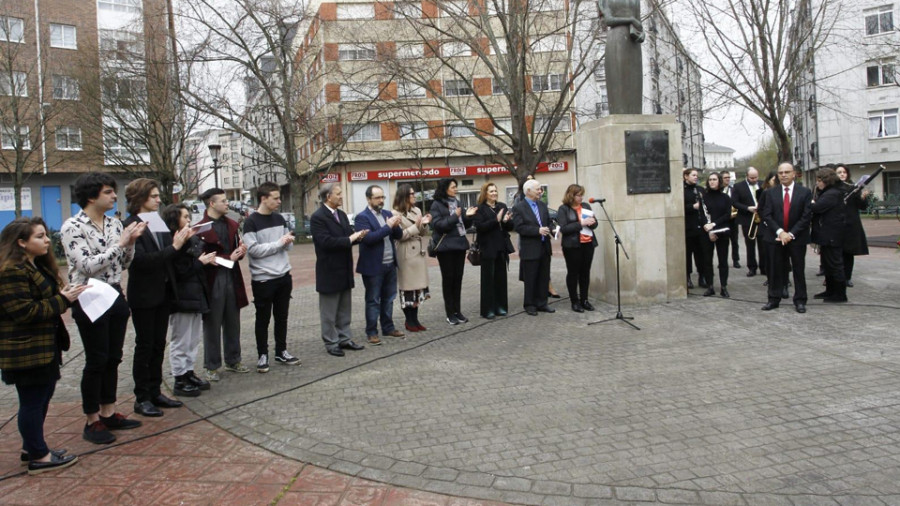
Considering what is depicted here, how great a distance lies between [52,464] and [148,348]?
1236 mm

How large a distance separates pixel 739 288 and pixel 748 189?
195 cm

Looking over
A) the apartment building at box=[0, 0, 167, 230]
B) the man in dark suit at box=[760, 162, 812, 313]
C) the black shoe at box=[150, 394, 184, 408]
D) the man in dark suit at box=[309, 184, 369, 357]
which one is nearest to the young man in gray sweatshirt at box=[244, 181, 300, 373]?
the man in dark suit at box=[309, 184, 369, 357]

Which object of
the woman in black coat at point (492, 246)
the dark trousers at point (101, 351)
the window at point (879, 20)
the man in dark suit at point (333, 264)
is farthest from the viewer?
the window at point (879, 20)

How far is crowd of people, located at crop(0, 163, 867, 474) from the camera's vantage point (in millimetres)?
4188

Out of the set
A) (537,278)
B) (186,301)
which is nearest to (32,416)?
(186,301)

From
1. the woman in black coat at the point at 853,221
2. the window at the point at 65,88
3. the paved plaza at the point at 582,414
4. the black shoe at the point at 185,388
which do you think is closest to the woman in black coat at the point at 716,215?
the woman in black coat at the point at 853,221

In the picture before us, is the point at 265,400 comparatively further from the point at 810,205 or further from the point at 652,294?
the point at 810,205

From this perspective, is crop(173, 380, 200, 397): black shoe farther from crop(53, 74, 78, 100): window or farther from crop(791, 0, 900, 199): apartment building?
crop(791, 0, 900, 199): apartment building

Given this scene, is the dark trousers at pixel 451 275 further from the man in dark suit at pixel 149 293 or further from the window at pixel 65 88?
the window at pixel 65 88

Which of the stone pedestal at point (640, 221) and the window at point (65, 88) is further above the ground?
the window at point (65, 88)

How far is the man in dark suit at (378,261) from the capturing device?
7.46m

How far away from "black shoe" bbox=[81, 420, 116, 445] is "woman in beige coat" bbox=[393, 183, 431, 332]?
13.0ft

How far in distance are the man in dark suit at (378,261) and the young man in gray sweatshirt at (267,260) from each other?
1.03 metres

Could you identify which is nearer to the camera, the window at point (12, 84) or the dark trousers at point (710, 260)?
the dark trousers at point (710, 260)
